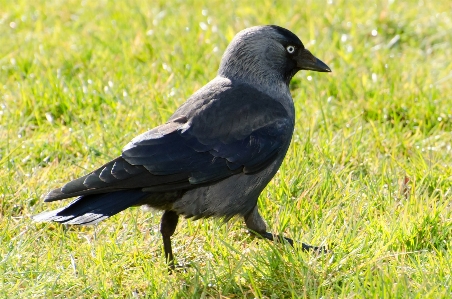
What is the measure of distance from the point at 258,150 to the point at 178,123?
48 cm

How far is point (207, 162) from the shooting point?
13.6 feet

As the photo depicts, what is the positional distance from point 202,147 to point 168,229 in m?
0.50

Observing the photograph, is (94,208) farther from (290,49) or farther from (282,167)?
(290,49)

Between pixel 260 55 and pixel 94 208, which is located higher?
pixel 260 55

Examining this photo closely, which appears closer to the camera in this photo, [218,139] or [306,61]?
[218,139]

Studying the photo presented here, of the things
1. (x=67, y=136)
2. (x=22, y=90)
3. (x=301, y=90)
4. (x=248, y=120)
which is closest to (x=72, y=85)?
(x=22, y=90)

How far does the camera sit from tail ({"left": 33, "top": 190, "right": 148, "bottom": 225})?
386 cm

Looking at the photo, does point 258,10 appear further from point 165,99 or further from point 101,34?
point 165,99

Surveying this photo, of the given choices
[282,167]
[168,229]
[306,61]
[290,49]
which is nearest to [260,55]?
[290,49]

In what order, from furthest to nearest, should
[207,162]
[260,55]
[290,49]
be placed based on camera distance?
[290,49] < [260,55] < [207,162]

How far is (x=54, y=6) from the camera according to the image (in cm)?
812

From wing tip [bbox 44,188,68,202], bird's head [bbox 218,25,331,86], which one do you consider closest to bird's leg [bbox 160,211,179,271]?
wing tip [bbox 44,188,68,202]

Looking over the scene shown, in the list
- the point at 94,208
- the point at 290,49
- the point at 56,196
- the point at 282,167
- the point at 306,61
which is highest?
the point at 290,49

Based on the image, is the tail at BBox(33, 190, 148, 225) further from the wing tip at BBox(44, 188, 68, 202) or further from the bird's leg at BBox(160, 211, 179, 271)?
the bird's leg at BBox(160, 211, 179, 271)
